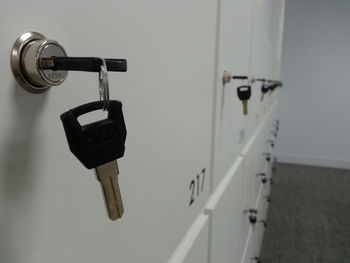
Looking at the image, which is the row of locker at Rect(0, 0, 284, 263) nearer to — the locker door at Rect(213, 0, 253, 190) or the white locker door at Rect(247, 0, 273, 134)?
the locker door at Rect(213, 0, 253, 190)

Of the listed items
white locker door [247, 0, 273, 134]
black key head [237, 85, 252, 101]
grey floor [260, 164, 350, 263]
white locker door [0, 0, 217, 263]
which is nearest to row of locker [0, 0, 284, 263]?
white locker door [0, 0, 217, 263]

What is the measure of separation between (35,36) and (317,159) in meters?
4.19

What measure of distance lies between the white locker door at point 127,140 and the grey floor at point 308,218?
194 centimetres

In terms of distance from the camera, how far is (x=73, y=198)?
0.23 meters

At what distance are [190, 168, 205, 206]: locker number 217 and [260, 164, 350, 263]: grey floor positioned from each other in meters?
1.79

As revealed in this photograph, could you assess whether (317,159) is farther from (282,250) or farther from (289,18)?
(282,250)

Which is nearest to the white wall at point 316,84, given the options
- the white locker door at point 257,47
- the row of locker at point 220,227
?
the white locker door at point 257,47

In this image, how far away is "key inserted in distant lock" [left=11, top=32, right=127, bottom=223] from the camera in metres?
0.17

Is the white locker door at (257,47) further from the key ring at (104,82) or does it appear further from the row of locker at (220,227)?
the key ring at (104,82)

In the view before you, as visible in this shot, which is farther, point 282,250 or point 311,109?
point 311,109

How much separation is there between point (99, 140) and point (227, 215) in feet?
2.10

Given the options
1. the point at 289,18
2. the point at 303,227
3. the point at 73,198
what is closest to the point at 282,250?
the point at 303,227

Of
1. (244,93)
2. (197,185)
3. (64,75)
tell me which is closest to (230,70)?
(244,93)

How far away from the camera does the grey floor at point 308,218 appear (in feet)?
7.07
